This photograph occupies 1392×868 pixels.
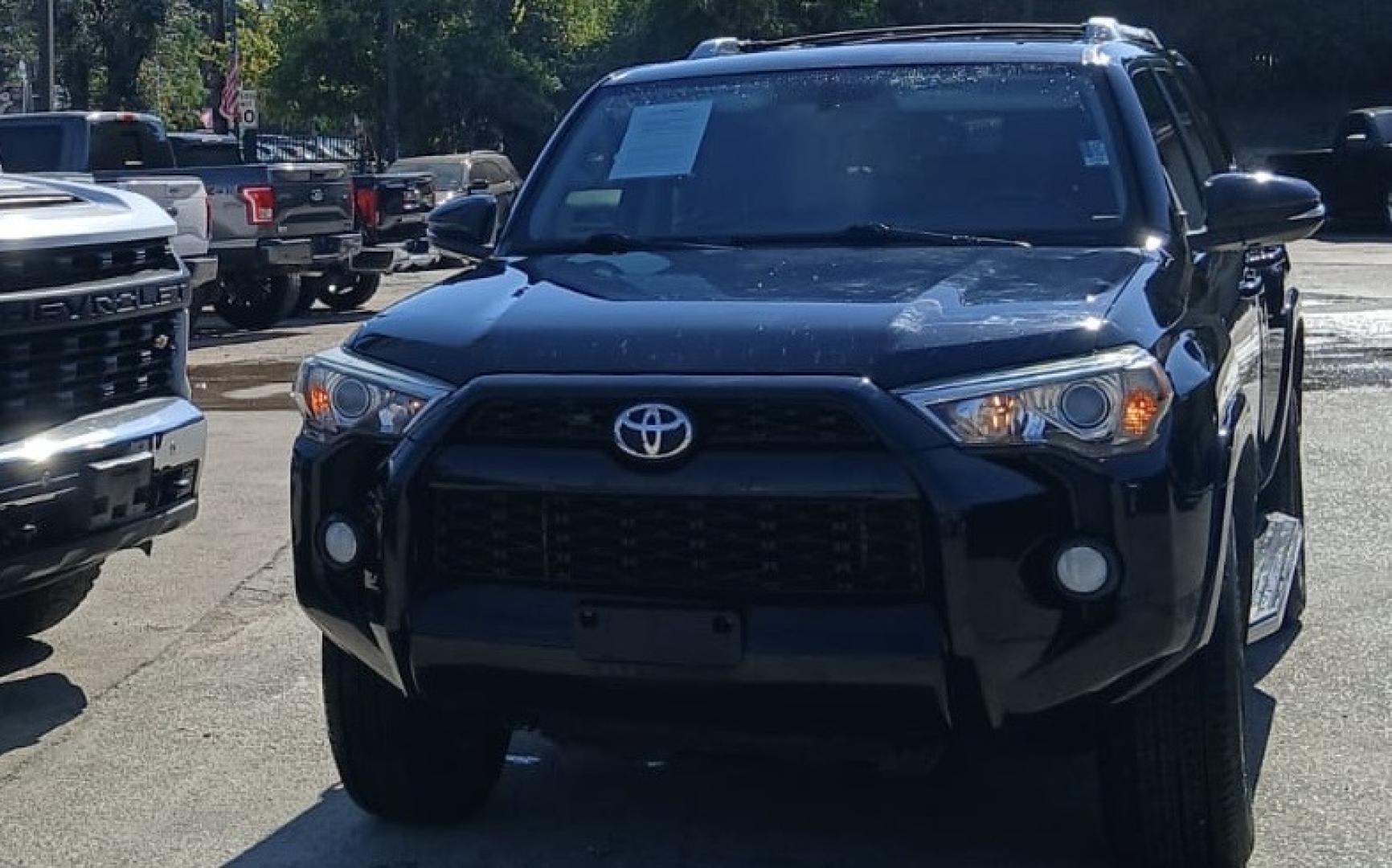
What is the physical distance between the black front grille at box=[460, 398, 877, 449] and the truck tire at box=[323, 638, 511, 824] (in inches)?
32.7

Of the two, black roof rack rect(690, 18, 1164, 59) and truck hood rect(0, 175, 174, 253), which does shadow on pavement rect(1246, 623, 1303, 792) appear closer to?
black roof rack rect(690, 18, 1164, 59)

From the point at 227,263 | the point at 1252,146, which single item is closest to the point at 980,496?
the point at 227,263

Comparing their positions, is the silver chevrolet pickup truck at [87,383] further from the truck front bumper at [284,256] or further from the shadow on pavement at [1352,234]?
the shadow on pavement at [1352,234]

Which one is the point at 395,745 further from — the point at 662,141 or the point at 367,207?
the point at 367,207

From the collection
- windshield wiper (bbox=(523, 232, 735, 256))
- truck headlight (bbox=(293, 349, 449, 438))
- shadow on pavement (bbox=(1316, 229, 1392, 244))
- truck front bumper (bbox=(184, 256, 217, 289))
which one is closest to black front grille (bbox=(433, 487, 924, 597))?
truck headlight (bbox=(293, 349, 449, 438))

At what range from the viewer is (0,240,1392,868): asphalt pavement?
460 cm

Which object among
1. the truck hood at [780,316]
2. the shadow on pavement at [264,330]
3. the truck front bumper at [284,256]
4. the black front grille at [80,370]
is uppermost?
the truck hood at [780,316]

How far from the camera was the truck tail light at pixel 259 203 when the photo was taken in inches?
645

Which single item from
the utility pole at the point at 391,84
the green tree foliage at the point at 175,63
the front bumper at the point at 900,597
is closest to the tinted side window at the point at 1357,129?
the utility pole at the point at 391,84

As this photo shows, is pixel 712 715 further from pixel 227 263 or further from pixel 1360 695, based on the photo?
pixel 227 263

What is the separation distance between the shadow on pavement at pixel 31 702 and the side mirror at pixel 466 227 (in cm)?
177

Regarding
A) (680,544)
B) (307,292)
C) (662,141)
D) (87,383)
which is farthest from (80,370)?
(307,292)

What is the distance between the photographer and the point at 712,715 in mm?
3951

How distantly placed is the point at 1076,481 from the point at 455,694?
1.35m
